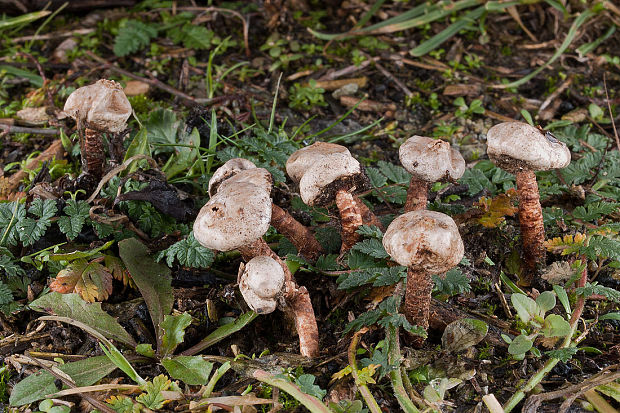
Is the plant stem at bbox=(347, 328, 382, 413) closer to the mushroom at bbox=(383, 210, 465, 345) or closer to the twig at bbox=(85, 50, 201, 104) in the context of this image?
the mushroom at bbox=(383, 210, 465, 345)

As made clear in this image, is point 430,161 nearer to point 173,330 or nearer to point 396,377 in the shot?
point 396,377

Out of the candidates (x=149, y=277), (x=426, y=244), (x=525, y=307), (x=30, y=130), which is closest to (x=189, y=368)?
(x=149, y=277)

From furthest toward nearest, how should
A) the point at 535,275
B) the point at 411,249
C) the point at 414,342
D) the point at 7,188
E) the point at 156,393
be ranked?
the point at 7,188 → the point at 535,275 → the point at 414,342 → the point at 156,393 → the point at 411,249

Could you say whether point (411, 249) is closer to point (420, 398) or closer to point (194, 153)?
point (420, 398)

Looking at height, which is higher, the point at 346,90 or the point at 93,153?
the point at 93,153

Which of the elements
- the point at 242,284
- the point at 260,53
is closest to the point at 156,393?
the point at 242,284

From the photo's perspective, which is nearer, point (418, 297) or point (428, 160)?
point (418, 297)
